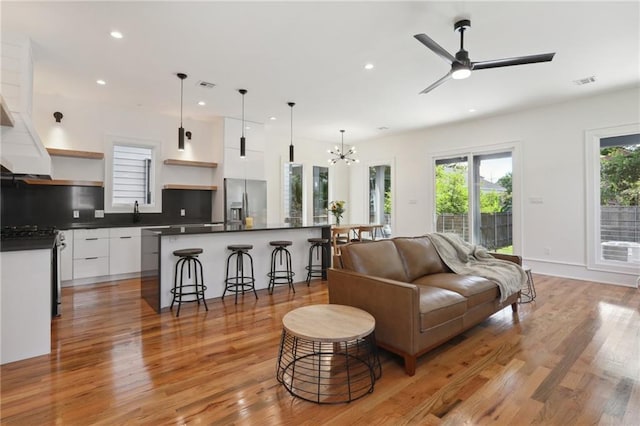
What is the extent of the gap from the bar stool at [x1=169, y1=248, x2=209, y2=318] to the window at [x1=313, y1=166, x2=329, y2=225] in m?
4.60

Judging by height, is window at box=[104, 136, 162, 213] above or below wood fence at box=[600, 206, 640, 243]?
above

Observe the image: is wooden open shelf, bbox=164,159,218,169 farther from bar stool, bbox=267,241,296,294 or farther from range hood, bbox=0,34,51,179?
bar stool, bbox=267,241,296,294

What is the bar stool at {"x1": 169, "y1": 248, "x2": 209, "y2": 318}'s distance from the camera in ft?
12.0

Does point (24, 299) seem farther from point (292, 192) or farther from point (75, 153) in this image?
point (292, 192)

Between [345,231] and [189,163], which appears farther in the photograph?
[345,231]

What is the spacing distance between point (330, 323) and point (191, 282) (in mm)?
2524

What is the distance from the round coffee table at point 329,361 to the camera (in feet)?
6.51

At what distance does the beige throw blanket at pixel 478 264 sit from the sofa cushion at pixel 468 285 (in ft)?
0.44

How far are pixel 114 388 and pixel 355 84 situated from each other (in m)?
4.43

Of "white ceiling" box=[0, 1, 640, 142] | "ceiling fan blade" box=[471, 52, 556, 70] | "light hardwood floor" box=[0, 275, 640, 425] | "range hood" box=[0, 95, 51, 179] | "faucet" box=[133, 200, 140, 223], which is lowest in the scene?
"light hardwood floor" box=[0, 275, 640, 425]

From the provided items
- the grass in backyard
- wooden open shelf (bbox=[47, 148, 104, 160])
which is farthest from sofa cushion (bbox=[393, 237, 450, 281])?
wooden open shelf (bbox=[47, 148, 104, 160])

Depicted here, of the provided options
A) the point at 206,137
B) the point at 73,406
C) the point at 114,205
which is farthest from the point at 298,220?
the point at 73,406

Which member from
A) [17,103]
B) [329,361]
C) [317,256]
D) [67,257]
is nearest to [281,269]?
[317,256]

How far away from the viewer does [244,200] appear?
255 inches
